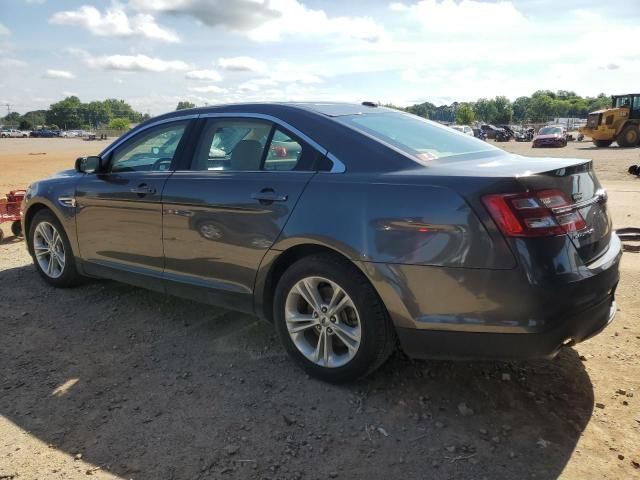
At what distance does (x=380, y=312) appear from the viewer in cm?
302

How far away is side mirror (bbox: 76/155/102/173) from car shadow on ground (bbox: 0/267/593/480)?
1326 millimetres

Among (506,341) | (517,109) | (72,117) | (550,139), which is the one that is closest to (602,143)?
(550,139)

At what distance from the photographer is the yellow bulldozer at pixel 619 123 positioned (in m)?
32.2

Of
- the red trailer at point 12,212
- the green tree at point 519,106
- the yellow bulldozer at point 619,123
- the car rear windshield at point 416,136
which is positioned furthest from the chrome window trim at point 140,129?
the green tree at point 519,106

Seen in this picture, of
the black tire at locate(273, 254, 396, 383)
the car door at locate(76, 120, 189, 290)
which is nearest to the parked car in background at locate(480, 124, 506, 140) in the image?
the car door at locate(76, 120, 189, 290)

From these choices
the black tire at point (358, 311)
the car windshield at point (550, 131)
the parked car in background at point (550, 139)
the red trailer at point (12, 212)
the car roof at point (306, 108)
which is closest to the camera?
the black tire at point (358, 311)

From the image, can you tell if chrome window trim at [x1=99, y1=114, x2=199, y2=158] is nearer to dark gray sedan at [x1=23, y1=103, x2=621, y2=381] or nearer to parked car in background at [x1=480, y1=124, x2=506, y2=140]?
dark gray sedan at [x1=23, y1=103, x2=621, y2=381]

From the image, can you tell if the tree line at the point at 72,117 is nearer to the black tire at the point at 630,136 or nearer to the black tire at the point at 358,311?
the black tire at the point at 630,136

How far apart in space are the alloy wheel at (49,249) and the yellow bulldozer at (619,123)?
34.2 meters

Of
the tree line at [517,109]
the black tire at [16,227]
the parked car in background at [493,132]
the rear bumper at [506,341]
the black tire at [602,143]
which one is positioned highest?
the tree line at [517,109]

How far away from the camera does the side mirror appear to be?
4.58 m

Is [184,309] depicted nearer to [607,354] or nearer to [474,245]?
[474,245]

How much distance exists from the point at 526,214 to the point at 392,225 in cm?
65

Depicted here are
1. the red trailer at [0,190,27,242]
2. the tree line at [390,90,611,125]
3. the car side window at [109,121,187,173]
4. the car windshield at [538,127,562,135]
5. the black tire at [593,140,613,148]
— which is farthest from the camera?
the tree line at [390,90,611,125]
